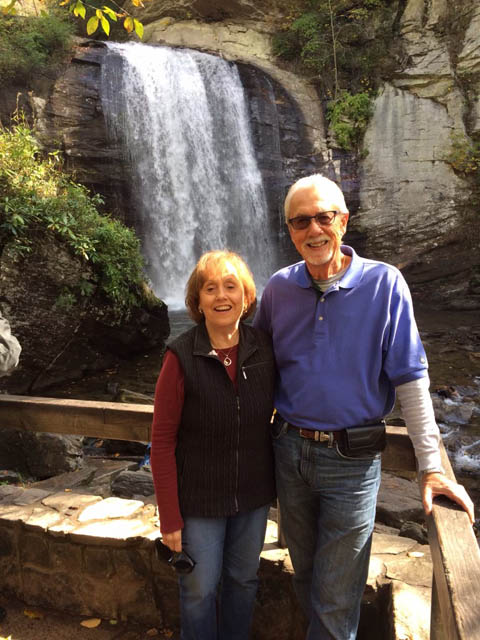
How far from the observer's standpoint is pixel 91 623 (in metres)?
2.39

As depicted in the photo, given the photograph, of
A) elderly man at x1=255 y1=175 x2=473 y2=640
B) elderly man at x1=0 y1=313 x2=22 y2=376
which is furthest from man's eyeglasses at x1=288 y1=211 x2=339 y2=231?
elderly man at x1=0 y1=313 x2=22 y2=376

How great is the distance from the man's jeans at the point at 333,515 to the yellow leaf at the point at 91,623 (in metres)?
1.20

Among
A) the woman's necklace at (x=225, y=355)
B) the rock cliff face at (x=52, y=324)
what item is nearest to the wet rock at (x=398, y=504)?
the woman's necklace at (x=225, y=355)

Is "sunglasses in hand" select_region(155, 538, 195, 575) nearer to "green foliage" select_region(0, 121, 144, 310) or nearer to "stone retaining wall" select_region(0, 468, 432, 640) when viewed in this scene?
"stone retaining wall" select_region(0, 468, 432, 640)

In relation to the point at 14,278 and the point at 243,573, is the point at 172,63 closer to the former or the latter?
the point at 14,278

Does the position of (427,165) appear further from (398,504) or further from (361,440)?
(361,440)

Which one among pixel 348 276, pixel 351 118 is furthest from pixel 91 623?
pixel 351 118

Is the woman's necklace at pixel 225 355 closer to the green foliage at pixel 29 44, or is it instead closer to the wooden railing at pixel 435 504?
the wooden railing at pixel 435 504

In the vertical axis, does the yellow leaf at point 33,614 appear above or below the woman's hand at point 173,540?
below

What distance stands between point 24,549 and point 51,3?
1746 centimetres

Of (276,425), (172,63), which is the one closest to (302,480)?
(276,425)

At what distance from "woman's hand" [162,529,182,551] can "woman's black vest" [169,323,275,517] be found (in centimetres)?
8

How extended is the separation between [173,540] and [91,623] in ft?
3.70

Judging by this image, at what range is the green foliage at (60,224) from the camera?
7.09m
